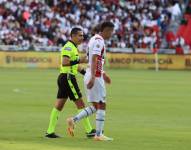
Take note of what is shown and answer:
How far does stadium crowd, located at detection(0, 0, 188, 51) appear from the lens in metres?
50.0

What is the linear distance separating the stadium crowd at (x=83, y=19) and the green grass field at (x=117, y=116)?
1501 cm

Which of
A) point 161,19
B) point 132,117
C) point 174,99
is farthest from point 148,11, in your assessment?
point 132,117

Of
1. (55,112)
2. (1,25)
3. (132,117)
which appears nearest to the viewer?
(55,112)

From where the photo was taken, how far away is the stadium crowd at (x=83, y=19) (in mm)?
50000

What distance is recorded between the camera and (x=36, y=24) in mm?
51250

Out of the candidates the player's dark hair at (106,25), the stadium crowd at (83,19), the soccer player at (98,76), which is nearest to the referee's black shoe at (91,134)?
the soccer player at (98,76)

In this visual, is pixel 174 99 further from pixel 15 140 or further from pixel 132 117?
pixel 15 140

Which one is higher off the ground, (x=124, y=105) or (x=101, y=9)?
(x=101, y=9)

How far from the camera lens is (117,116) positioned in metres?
19.8

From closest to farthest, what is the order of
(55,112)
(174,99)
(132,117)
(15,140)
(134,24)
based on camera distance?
(15,140) < (55,112) < (132,117) < (174,99) < (134,24)

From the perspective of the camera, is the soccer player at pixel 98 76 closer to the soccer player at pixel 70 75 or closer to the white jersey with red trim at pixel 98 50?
the white jersey with red trim at pixel 98 50

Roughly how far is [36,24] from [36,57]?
207 inches

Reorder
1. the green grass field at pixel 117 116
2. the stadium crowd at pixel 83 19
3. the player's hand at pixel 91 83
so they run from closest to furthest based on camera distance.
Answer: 1. the green grass field at pixel 117 116
2. the player's hand at pixel 91 83
3. the stadium crowd at pixel 83 19

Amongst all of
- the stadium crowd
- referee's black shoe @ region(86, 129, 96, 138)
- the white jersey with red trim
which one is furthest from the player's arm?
the stadium crowd
